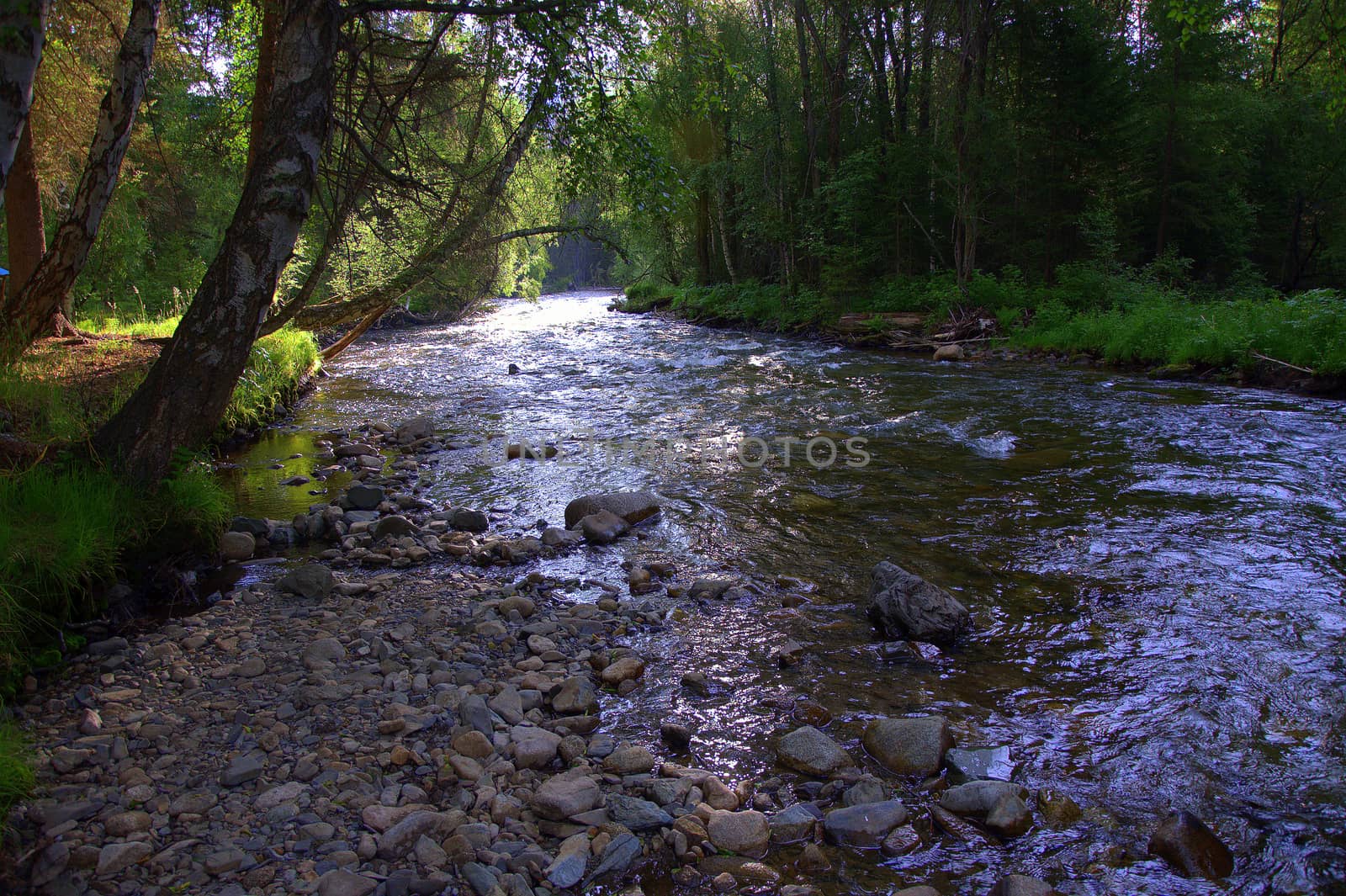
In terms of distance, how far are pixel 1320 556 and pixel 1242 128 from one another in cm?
2226

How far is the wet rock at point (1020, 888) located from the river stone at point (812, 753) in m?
0.81

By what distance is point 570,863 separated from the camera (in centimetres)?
261

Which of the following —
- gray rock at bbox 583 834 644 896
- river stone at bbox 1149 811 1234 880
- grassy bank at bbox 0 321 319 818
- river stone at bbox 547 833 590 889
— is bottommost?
river stone at bbox 1149 811 1234 880

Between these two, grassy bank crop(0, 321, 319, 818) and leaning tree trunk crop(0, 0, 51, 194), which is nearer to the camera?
leaning tree trunk crop(0, 0, 51, 194)

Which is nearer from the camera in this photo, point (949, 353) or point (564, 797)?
point (564, 797)

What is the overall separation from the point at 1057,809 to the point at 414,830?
2.66 m

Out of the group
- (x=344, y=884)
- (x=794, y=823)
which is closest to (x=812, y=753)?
(x=794, y=823)

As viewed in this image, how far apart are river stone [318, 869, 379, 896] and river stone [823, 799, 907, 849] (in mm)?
1744

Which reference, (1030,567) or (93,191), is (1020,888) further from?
(93,191)

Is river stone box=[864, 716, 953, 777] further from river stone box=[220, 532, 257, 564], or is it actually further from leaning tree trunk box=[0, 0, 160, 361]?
leaning tree trunk box=[0, 0, 160, 361]

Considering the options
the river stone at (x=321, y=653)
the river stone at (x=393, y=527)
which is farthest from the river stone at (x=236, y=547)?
the river stone at (x=321, y=653)

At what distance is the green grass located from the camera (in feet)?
8.73

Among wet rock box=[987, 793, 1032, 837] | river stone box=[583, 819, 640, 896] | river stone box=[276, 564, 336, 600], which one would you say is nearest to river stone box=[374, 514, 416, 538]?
river stone box=[276, 564, 336, 600]

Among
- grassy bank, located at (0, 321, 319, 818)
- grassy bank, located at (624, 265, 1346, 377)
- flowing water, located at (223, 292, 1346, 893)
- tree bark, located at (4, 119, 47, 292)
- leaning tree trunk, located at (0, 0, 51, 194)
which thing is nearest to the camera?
flowing water, located at (223, 292, 1346, 893)
